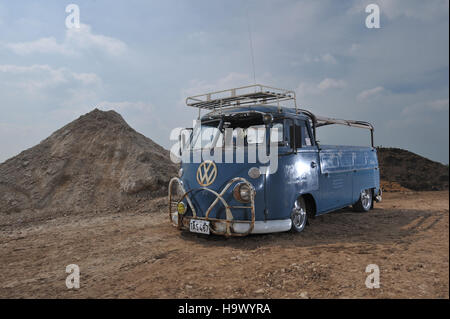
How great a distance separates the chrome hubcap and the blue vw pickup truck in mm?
2140

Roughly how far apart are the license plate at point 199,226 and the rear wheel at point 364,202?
517 centimetres

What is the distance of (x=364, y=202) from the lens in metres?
9.12

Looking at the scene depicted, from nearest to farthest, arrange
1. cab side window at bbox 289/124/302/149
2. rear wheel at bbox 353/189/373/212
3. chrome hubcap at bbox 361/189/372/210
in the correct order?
1. cab side window at bbox 289/124/302/149
2. rear wheel at bbox 353/189/373/212
3. chrome hubcap at bbox 361/189/372/210

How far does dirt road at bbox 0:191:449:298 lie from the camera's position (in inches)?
139

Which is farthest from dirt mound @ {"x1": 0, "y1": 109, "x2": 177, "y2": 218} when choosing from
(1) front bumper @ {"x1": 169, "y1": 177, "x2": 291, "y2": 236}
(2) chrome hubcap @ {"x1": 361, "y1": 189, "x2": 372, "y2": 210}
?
(2) chrome hubcap @ {"x1": 361, "y1": 189, "x2": 372, "y2": 210}

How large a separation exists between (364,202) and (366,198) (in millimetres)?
205

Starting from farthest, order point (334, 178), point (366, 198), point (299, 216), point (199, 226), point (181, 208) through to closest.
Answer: point (366, 198)
point (334, 178)
point (299, 216)
point (181, 208)
point (199, 226)

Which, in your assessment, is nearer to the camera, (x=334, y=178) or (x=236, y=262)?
(x=236, y=262)

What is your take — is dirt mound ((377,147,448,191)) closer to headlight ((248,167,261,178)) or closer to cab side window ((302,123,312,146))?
cab side window ((302,123,312,146))

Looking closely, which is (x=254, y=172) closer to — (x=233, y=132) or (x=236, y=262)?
(x=233, y=132)

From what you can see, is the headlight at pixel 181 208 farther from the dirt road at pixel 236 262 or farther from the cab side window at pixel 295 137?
the cab side window at pixel 295 137

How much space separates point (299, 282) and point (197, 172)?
9.45 feet

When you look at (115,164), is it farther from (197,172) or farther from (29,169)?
(197,172)

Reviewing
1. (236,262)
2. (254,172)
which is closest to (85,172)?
(254,172)
